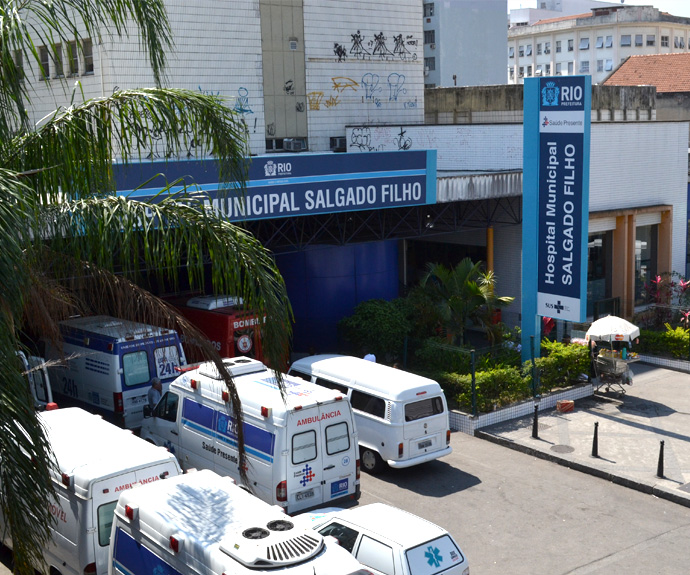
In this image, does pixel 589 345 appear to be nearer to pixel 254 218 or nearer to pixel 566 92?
pixel 566 92

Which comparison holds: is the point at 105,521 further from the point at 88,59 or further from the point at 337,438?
the point at 88,59

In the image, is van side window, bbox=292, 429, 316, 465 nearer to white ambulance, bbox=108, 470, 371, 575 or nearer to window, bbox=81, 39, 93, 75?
white ambulance, bbox=108, 470, 371, 575

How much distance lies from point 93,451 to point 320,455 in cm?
337

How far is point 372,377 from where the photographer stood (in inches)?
570

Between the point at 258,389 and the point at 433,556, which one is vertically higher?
the point at 258,389

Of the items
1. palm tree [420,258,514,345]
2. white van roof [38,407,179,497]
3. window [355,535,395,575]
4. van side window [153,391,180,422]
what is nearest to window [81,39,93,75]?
palm tree [420,258,514,345]

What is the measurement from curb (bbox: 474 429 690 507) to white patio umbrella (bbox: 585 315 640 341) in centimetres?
421

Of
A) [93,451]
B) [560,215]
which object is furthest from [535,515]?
[560,215]

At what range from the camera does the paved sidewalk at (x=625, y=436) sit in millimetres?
14236

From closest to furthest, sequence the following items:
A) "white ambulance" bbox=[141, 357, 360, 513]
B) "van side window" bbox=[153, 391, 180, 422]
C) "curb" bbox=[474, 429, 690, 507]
Result: 1. "white ambulance" bbox=[141, 357, 360, 513]
2. "curb" bbox=[474, 429, 690, 507]
3. "van side window" bbox=[153, 391, 180, 422]

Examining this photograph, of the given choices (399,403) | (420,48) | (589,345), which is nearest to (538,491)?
(399,403)

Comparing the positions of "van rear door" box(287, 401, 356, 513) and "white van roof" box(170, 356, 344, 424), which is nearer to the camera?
"van rear door" box(287, 401, 356, 513)

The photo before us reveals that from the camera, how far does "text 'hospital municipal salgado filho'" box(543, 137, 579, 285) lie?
17.8m

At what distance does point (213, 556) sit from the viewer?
7.87 meters
